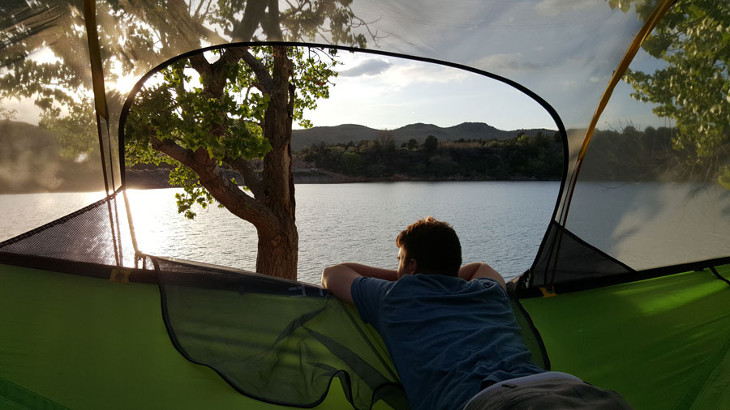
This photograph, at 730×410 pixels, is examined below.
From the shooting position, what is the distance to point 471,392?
121 centimetres

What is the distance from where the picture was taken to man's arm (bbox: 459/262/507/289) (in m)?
1.82

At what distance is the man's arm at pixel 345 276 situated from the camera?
1812 millimetres

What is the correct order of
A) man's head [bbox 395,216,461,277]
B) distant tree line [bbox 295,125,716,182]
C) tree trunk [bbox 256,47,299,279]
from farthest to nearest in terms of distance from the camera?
distant tree line [bbox 295,125,716,182] → tree trunk [bbox 256,47,299,279] → man's head [bbox 395,216,461,277]

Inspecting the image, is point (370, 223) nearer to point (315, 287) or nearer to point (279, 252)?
point (279, 252)

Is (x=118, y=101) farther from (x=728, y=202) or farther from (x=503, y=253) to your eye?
(x=503, y=253)

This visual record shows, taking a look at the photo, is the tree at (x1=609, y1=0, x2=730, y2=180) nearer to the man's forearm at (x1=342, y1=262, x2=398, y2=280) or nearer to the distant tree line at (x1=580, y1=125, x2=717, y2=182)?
the distant tree line at (x1=580, y1=125, x2=717, y2=182)

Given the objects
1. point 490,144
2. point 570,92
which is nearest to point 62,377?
point 570,92

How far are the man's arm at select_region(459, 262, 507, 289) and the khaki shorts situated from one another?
689 mm

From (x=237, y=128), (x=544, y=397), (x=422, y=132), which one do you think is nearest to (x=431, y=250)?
(x=544, y=397)

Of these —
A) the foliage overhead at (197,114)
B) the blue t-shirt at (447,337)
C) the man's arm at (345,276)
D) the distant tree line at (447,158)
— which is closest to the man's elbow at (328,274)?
the man's arm at (345,276)

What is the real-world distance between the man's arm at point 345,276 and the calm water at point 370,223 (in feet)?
15.3

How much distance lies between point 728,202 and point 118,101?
2704 millimetres

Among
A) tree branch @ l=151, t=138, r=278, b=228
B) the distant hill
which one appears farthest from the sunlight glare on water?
tree branch @ l=151, t=138, r=278, b=228

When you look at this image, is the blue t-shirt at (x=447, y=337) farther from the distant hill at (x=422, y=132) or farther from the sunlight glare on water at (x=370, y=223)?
the distant hill at (x=422, y=132)
